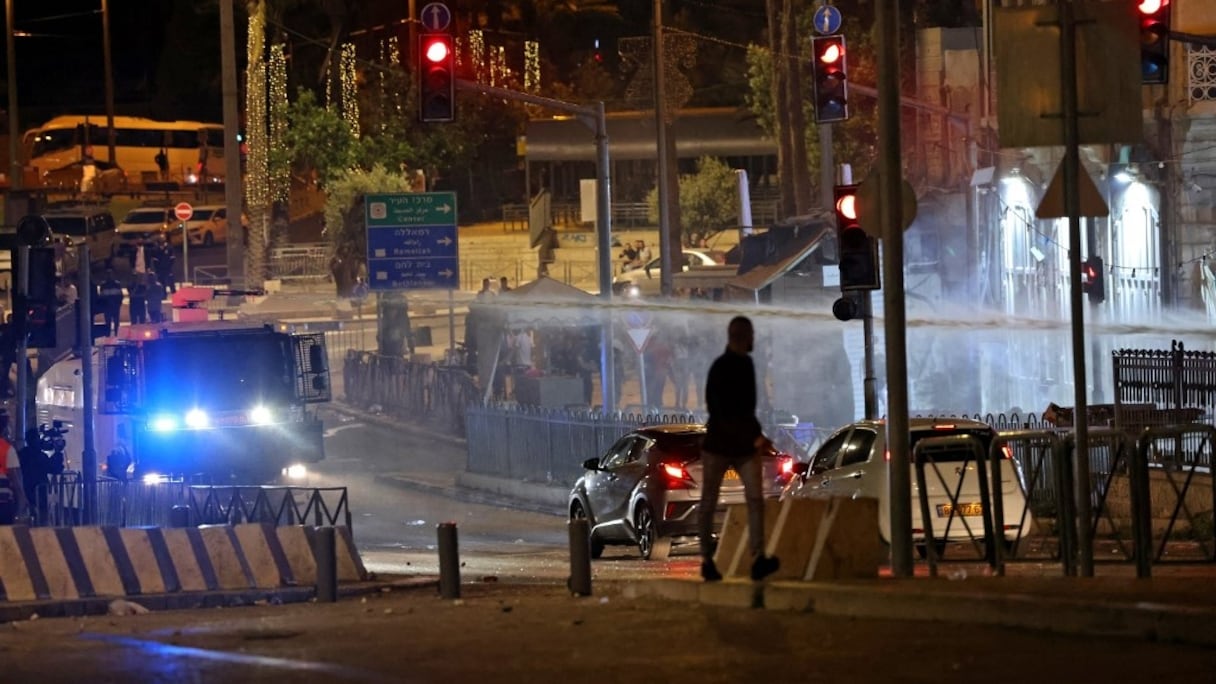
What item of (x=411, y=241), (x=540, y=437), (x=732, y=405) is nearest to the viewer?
(x=732, y=405)

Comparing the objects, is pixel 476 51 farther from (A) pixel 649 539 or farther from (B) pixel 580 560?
(B) pixel 580 560

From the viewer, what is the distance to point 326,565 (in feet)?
52.5

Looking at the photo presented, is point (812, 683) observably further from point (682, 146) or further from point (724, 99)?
point (724, 99)

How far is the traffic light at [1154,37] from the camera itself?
19234 mm

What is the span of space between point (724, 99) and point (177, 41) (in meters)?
23.8

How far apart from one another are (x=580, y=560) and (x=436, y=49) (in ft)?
33.1

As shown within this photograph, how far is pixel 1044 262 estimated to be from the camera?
36844 mm

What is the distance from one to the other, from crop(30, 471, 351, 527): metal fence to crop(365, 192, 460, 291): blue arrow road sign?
15.8 m

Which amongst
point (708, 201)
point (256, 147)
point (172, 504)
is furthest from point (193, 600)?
point (708, 201)

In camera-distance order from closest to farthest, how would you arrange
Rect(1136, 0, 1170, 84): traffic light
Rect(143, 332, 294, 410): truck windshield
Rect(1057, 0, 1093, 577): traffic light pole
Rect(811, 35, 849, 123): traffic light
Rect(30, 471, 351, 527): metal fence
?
Rect(1057, 0, 1093, 577): traffic light pole < Rect(1136, 0, 1170, 84): traffic light < Rect(811, 35, 849, 123): traffic light < Rect(30, 471, 351, 527): metal fence < Rect(143, 332, 294, 410): truck windshield

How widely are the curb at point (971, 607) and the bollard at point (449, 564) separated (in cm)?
317

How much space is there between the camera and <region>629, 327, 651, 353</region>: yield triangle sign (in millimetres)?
32906

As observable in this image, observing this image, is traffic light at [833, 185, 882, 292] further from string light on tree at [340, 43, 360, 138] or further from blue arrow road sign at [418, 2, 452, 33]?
string light on tree at [340, 43, 360, 138]

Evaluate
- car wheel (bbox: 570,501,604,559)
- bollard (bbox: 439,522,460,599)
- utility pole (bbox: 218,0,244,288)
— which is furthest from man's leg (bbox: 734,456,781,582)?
utility pole (bbox: 218,0,244,288)
